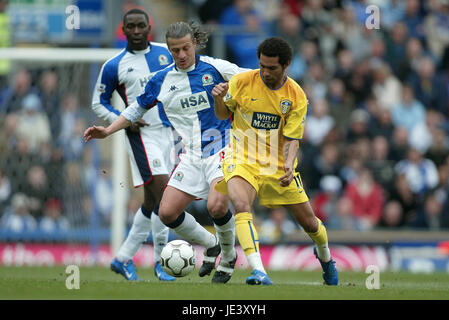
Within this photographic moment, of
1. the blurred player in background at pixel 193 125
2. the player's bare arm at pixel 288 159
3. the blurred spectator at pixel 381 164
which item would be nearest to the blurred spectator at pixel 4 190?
the blurred spectator at pixel 381 164

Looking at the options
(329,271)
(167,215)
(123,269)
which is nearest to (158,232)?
(123,269)

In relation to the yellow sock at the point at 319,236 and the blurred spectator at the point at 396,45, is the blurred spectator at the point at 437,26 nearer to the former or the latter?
the blurred spectator at the point at 396,45

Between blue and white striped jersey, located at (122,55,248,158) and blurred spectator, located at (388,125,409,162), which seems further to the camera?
blurred spectator, located at (388,125,409,162)

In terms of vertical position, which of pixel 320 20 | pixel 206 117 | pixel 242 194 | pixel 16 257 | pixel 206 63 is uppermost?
pixel 320 20

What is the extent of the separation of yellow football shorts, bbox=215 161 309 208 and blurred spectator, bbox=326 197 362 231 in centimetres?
721

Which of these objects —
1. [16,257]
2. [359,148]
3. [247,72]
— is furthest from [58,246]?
[247,72]

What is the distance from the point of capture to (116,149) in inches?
564

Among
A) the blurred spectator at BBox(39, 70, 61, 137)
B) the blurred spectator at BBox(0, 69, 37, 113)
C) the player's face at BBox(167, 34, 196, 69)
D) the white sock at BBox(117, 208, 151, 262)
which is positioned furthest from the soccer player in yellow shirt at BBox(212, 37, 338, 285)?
the blurred spectator at BBox(0, 69, 37, 113)

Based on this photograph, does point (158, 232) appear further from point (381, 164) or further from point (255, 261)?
point (381, 164)

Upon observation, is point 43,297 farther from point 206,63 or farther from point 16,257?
point 16,257

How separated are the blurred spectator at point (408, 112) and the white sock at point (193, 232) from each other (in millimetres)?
8869

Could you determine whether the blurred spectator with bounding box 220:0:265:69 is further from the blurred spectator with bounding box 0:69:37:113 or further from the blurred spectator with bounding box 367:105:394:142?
the blurred spectator with bounding box 0:69:37:113

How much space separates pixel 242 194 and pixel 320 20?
38.1ft

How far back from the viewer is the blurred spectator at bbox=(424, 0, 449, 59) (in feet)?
61.9
